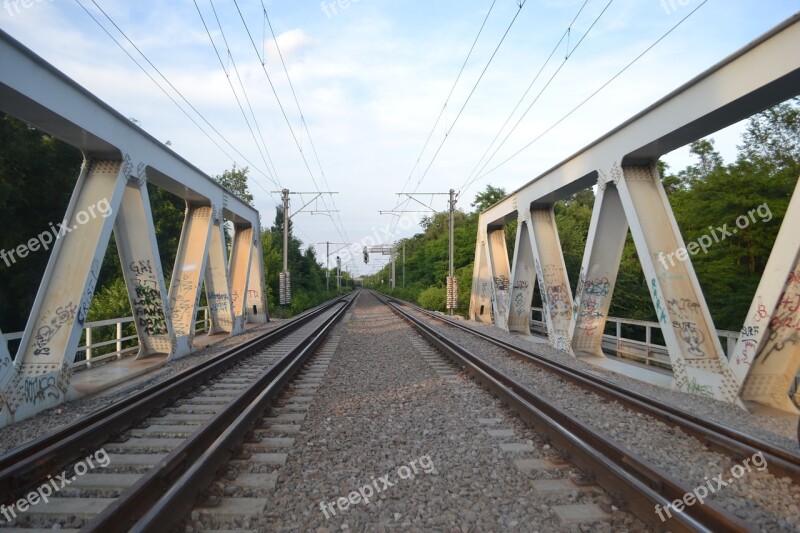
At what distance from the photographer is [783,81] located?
6496 millimetres

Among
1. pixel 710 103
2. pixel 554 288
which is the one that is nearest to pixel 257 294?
pixel 554 288

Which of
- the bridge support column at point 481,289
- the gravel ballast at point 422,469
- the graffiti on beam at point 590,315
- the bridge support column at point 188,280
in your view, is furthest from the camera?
the bridge support column at point 481,289

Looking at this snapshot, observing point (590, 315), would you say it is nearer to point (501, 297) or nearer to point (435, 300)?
point (501, 297)

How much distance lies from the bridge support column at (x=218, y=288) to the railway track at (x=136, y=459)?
9425 millimetres

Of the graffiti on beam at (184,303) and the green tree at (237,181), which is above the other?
the green tree at (237,181)

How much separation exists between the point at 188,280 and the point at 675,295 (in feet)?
37.5

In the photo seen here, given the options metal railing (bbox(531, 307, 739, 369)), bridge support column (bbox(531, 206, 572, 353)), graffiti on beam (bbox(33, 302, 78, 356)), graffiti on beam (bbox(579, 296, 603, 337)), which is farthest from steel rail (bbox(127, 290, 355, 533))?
bridge support column (bbox(531, 206, 572, 353))

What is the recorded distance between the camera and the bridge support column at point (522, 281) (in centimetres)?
1678

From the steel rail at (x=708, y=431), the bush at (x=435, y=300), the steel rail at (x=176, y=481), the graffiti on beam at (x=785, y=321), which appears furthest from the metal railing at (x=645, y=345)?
the bush at (x=435, y=300)

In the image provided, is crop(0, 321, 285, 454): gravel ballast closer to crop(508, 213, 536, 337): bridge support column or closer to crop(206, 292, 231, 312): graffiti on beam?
crop(206, 292, 231, 312): graffiti on beam

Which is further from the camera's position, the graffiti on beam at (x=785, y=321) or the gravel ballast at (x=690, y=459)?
the graffiti on beam at (x=785, y=321)

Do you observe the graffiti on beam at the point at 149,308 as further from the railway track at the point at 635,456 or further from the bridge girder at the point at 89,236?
the railway track at the point at 635,456

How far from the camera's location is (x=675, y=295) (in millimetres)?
8789

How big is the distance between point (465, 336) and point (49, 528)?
45.0 ft
